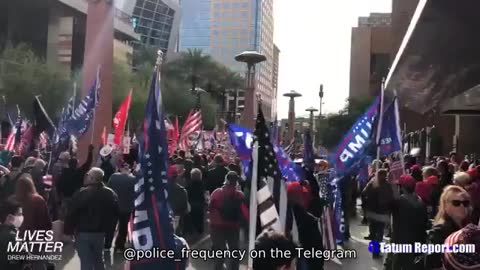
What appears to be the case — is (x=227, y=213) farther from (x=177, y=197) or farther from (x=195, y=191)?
(x=195, y=191)

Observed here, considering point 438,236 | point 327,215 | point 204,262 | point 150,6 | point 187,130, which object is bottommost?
point 204,262

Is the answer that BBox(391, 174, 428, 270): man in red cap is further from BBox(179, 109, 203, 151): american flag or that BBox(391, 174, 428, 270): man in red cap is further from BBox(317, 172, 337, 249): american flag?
BBox(179, 109, 203, 151): american flag

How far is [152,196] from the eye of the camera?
5.84 meters

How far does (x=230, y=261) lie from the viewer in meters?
8.38

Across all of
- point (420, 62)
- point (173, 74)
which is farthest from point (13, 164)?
point (173, 74)

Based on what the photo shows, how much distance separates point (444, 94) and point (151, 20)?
249 feet

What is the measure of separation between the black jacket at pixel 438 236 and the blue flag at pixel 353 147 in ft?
14.4

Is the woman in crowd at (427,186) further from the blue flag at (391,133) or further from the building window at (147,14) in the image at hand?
the building window at (147,14)

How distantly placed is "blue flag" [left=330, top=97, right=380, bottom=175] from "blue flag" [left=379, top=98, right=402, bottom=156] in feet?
4.74

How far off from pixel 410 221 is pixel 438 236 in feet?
7.51

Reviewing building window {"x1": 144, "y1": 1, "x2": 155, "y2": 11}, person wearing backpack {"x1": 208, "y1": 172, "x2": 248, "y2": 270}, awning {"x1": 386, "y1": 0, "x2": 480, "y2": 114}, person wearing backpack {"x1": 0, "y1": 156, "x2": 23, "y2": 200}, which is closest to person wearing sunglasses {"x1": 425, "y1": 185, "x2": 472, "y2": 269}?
person wearing backpack {"x1": 208, "y1": 172, "x2": 248, "y2": 270}

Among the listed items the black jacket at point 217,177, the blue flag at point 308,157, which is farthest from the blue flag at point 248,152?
the black jacket at point 217,177

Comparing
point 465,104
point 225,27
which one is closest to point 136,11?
point 465,104

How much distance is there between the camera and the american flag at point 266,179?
558 cm
